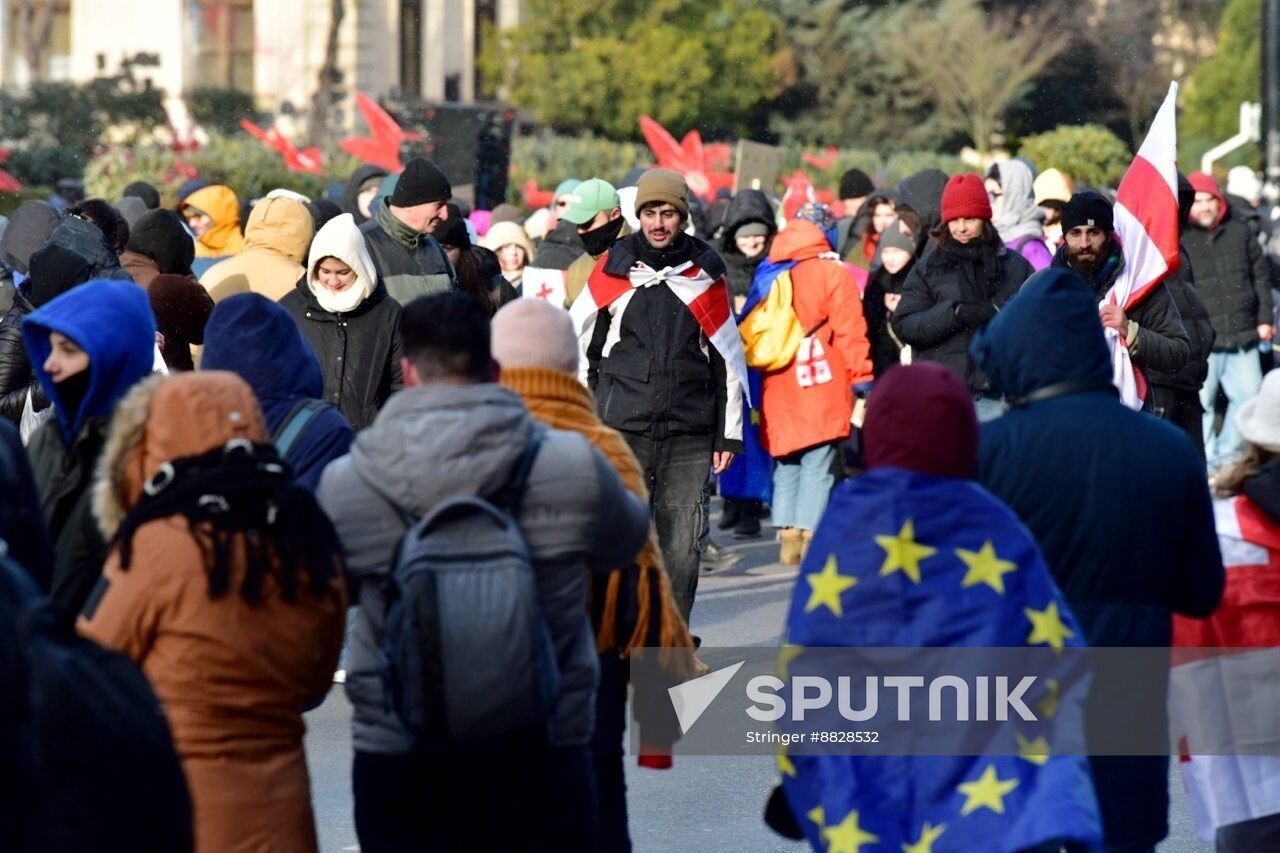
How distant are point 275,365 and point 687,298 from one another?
10.3 ft

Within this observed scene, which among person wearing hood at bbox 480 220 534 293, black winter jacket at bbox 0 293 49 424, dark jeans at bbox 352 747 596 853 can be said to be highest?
person wearing hood at bbox 480 220 534 293

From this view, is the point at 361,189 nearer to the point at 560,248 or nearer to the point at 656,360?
the point at 560,248

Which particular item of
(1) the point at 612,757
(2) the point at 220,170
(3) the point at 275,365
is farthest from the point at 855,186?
(1) the point at 612,757

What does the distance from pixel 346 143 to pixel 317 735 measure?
11.7m

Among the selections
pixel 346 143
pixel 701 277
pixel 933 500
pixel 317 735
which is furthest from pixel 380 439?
pixel 346 143

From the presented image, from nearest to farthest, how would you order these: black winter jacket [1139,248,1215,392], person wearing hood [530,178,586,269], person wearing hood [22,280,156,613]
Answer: person wearing hood [22,280,156,613] → black winter jacket [1139,248,1215,392] → person wearing hood [530,178,586,269]

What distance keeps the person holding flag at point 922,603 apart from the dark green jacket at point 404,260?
4.82m

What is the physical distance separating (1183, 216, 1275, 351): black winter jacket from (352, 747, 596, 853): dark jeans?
10837mm

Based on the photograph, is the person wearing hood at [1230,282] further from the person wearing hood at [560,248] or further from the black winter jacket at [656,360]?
the black winter jacket at [656,360]

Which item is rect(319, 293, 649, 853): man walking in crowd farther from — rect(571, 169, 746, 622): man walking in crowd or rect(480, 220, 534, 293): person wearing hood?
rect(480, 220, 534, 293): person wearing hood

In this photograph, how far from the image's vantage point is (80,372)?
16.6ft

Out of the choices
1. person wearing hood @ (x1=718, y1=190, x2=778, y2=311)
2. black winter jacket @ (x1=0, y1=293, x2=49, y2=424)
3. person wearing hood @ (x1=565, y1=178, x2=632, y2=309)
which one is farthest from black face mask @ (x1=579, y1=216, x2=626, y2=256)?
black winter jacket @ (x1=0, y1=293, x2=49, y2=424)

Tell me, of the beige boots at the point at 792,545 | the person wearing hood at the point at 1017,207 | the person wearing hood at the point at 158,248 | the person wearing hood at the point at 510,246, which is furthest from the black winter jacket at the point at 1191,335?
the person wearing hood at the point at 158,248

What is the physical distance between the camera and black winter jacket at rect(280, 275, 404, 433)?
322 inches
